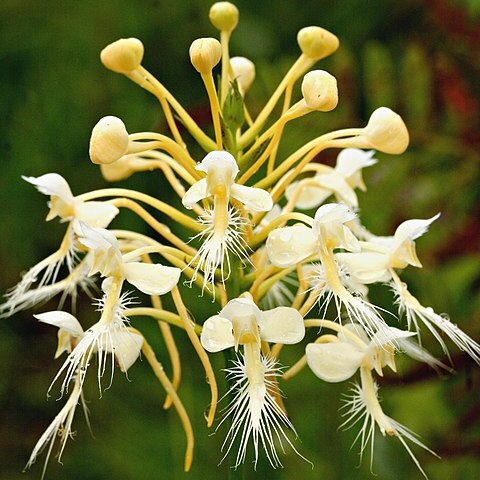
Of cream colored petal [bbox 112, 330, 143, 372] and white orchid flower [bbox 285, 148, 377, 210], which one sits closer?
cream colored petal [bbox 112, 330, 143, 372]

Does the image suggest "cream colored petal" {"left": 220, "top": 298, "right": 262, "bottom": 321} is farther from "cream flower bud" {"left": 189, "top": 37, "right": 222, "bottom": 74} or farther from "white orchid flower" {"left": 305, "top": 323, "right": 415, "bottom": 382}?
"cream flower bud" {"left": 189, "top": 37, "right": 222, "bottom": 74}

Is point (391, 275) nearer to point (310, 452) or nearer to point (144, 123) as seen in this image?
point (310, 452)

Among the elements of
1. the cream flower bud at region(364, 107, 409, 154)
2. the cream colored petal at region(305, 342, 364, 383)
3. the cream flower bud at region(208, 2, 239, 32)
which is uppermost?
the cream flower bud at region(208, 2, 239, 32)

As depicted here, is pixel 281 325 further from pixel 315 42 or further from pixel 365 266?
pixel 315 42

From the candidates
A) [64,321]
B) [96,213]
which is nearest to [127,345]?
[64,321]

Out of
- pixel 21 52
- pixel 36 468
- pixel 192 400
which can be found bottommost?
pixel 36 468

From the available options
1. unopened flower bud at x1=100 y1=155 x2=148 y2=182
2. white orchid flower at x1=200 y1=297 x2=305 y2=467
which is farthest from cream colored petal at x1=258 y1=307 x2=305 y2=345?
unopened flower bud at x1=100 y1=155 x2=148 y2=182

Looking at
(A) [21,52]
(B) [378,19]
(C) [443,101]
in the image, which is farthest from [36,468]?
(B) [378,19]
